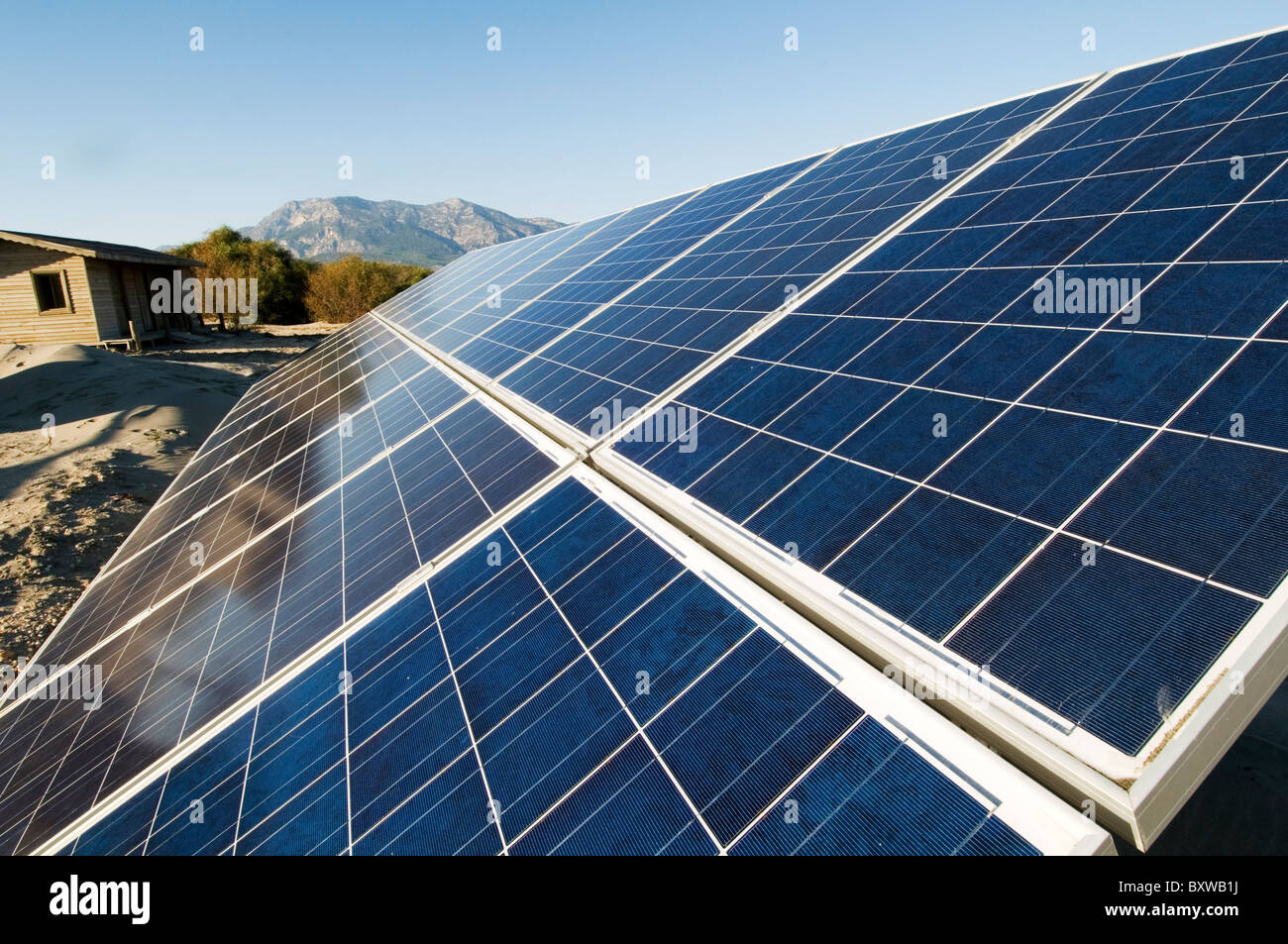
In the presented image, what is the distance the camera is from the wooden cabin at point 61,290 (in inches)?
1799

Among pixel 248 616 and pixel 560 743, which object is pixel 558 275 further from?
pixel 560 743

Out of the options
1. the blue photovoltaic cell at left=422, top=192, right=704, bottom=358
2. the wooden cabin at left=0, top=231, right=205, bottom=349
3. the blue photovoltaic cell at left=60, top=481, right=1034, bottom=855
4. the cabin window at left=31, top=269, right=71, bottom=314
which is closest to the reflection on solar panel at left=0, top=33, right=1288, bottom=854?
the blue photovoltaic cell at left=60, top=481, right=1034, bottom=855

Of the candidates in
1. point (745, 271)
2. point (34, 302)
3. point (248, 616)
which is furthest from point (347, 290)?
point (248, 616)

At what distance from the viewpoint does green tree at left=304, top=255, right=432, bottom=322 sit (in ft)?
271

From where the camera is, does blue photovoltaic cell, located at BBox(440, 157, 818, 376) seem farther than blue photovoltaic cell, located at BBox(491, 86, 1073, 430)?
Yes

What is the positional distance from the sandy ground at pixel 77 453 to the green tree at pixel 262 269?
35.6 meters

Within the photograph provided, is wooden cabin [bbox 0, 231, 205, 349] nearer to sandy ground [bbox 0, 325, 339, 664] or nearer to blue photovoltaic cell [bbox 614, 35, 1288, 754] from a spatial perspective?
sandy ground [bbox 0, 325, 339, 664]

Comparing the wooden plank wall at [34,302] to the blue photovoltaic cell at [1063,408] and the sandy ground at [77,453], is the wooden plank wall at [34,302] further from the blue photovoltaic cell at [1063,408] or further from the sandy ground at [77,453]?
the blue photovoltaic cell at [1063,408]

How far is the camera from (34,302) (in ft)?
152

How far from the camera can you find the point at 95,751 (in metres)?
7.06

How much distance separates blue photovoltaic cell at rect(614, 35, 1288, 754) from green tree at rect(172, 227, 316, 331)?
281ft
